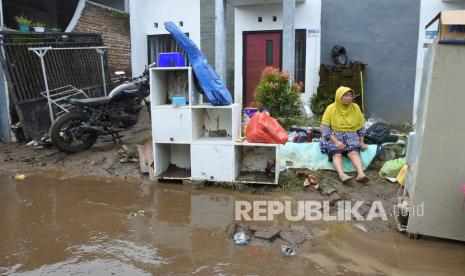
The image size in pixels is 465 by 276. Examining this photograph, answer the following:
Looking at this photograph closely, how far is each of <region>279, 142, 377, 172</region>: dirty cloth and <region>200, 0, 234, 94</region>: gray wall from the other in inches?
208

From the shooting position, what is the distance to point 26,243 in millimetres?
4312

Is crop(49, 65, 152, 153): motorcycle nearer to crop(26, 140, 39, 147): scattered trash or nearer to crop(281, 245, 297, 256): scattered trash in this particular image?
crop(26, 140, 39, 147): scattered trash

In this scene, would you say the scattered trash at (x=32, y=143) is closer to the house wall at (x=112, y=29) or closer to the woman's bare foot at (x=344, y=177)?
the house wall at (x=112, y=29)

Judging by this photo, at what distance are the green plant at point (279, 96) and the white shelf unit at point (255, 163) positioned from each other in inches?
58.5

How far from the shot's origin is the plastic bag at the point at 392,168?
19.8ft

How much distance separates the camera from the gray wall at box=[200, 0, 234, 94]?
37.7 ft

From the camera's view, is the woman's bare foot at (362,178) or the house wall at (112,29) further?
the house wall at (112,29)

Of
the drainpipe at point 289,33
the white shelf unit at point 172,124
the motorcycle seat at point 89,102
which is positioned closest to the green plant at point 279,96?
the drainpipe at point 289,33

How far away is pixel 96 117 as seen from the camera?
7500mm

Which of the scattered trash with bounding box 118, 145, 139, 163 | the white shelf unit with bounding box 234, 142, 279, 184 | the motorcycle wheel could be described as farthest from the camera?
the motorcycle wheel

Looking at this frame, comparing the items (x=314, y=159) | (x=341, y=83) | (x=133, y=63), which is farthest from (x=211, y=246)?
(x=133, y=63)

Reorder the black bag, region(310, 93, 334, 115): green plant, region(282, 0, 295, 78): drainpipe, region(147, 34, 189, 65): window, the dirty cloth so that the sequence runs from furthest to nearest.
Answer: region(147, 34, 189, 65): window < region(310, 93, 334, 115): green plant < region(282, 0, 295, 78): drainpipe < the black bag < the dirty cloth

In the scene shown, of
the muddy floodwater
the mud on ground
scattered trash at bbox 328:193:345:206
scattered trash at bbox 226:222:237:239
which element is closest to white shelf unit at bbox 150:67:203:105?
the mud on ground

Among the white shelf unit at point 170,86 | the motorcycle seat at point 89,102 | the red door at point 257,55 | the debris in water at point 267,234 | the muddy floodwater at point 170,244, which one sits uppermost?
the red door at point 257,55
